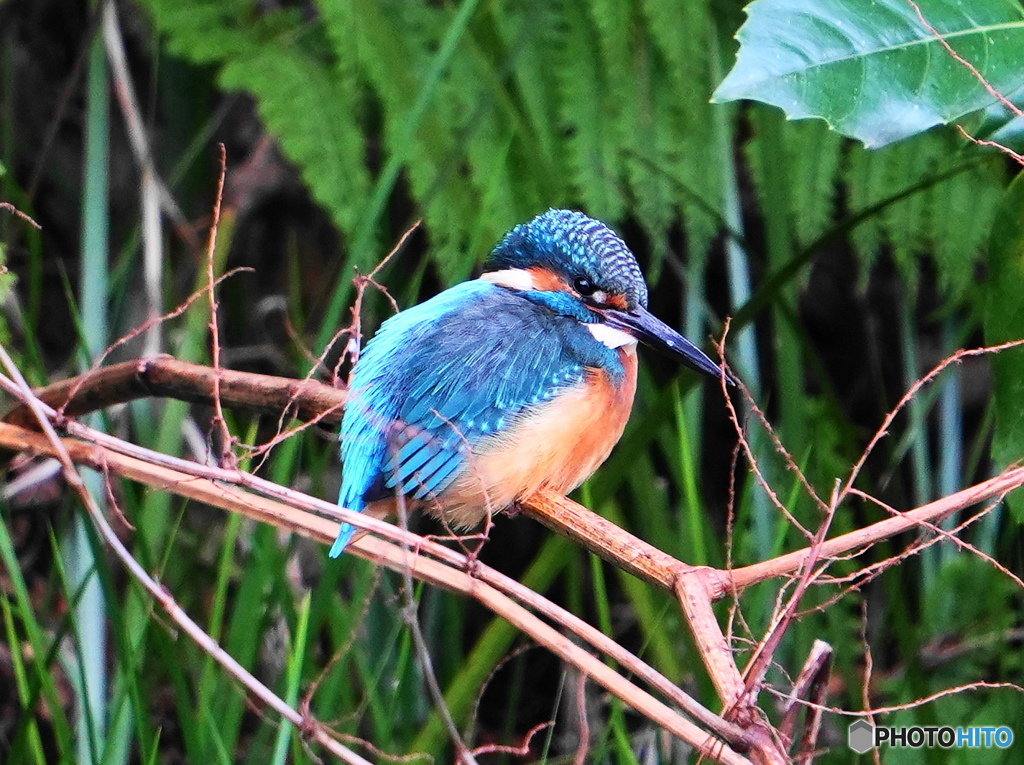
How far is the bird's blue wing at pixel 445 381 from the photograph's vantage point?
5.93 feet

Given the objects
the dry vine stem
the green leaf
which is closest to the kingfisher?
the dry vine stem

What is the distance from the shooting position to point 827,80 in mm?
1420

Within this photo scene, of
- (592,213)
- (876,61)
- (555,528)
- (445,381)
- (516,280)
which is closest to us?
(876,61)

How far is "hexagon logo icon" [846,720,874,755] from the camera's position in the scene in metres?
2.02

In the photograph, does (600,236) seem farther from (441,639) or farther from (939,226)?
(441,639)

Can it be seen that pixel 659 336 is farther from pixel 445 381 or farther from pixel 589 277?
pixel 445 381

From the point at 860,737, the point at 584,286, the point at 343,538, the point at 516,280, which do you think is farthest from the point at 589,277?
the point at 860,737

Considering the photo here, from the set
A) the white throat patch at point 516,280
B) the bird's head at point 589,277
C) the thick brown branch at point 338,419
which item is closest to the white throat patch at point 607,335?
the bird's head at point 589,277

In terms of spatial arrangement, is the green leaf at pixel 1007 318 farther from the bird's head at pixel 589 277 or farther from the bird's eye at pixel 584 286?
the bird's eye at pixel 584 286

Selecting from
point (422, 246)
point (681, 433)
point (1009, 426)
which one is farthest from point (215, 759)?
point (422, 246)

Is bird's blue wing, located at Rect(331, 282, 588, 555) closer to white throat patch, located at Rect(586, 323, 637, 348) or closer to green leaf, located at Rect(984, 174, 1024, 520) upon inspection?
white throat patch, located at Rect(586, 323, 637, 348)

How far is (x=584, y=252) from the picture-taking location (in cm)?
204

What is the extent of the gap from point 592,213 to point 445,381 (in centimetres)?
77

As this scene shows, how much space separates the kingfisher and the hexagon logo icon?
0.64m
